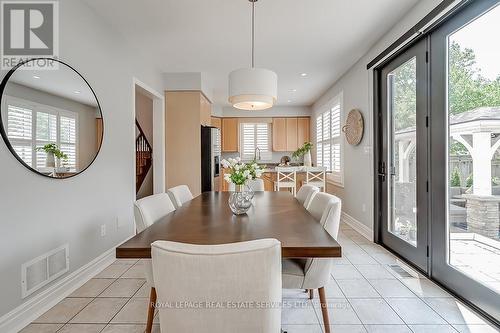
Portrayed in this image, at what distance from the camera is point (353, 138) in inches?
168

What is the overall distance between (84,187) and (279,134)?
5534mm

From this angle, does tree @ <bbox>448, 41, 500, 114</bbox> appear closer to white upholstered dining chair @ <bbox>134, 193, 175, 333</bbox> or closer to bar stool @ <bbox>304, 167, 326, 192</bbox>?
white upholstered dining chair @ <bbox>134, 193, 175, 333</bbox>

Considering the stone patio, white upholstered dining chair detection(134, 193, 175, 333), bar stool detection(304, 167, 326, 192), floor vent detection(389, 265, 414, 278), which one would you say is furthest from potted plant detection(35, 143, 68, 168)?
bar stool detection(304, 167, 326, 192)

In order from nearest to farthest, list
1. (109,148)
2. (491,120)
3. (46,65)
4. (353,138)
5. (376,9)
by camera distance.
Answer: (491,120) → (46,65) → (376,9) → (109,148) → (353,138)

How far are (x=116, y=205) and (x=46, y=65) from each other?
1.63 metres

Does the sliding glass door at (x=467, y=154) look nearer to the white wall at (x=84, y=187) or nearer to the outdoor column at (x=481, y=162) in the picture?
the outdoor column at (x=481, y=162)

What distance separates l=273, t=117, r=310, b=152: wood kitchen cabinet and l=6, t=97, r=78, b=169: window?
5.53 meters

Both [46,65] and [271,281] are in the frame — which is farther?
[46,65]

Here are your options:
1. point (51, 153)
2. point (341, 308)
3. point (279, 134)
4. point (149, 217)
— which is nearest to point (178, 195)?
point (149, 217)

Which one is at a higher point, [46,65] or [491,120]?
[46,65]

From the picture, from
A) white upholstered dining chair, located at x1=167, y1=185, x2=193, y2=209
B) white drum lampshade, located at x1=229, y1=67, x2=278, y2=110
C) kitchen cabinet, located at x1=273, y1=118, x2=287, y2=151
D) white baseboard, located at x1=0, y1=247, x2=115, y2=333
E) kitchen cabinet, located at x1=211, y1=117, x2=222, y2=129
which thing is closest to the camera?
white baseboard, located at x1=0, y1=247, x2=115, y2=333

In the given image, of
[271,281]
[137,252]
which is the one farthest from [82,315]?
[271,281]

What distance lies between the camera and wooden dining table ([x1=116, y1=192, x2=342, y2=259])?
4.16 feet

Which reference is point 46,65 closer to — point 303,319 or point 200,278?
point 200,278
